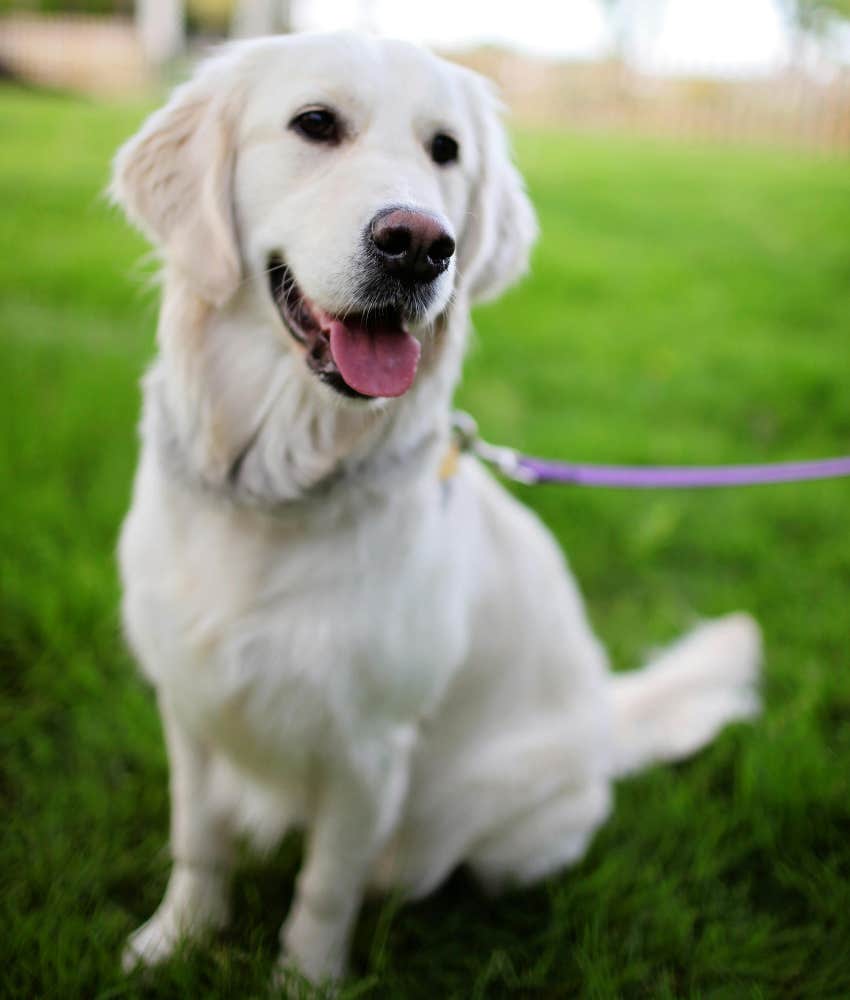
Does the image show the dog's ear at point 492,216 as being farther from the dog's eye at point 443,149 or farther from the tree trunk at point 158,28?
the tree trunk at point 158,28

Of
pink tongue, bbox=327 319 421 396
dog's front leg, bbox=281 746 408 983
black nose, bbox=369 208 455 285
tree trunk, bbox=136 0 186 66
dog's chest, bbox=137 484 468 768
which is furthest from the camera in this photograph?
tree trunk, bbox=136 0 186 66

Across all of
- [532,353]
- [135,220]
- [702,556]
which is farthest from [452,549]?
[532,353]

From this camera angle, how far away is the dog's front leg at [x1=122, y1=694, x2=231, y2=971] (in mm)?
2027

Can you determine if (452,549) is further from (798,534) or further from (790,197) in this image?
(790,197)

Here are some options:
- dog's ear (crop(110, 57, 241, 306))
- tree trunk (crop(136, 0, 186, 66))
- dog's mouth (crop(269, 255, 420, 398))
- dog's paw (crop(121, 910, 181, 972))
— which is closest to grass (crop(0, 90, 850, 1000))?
dog's paw (crop(121, 910, 181, 972))

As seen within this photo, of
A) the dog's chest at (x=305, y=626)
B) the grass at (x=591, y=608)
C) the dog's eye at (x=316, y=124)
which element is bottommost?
the grass at (x=591, y=608)

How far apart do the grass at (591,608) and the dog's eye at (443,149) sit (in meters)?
0.79

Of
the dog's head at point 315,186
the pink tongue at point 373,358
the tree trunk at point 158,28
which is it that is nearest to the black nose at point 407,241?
the dog's head at point 315,186

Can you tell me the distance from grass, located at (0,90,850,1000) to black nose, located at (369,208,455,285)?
0.84 meters

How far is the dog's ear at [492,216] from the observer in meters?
1.99

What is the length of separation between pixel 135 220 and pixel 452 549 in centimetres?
93

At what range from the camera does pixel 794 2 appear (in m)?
23.1

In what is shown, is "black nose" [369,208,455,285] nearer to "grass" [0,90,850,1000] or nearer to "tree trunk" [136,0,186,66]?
"grass" [0,90,850,1000]

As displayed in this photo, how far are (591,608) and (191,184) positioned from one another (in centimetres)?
225
